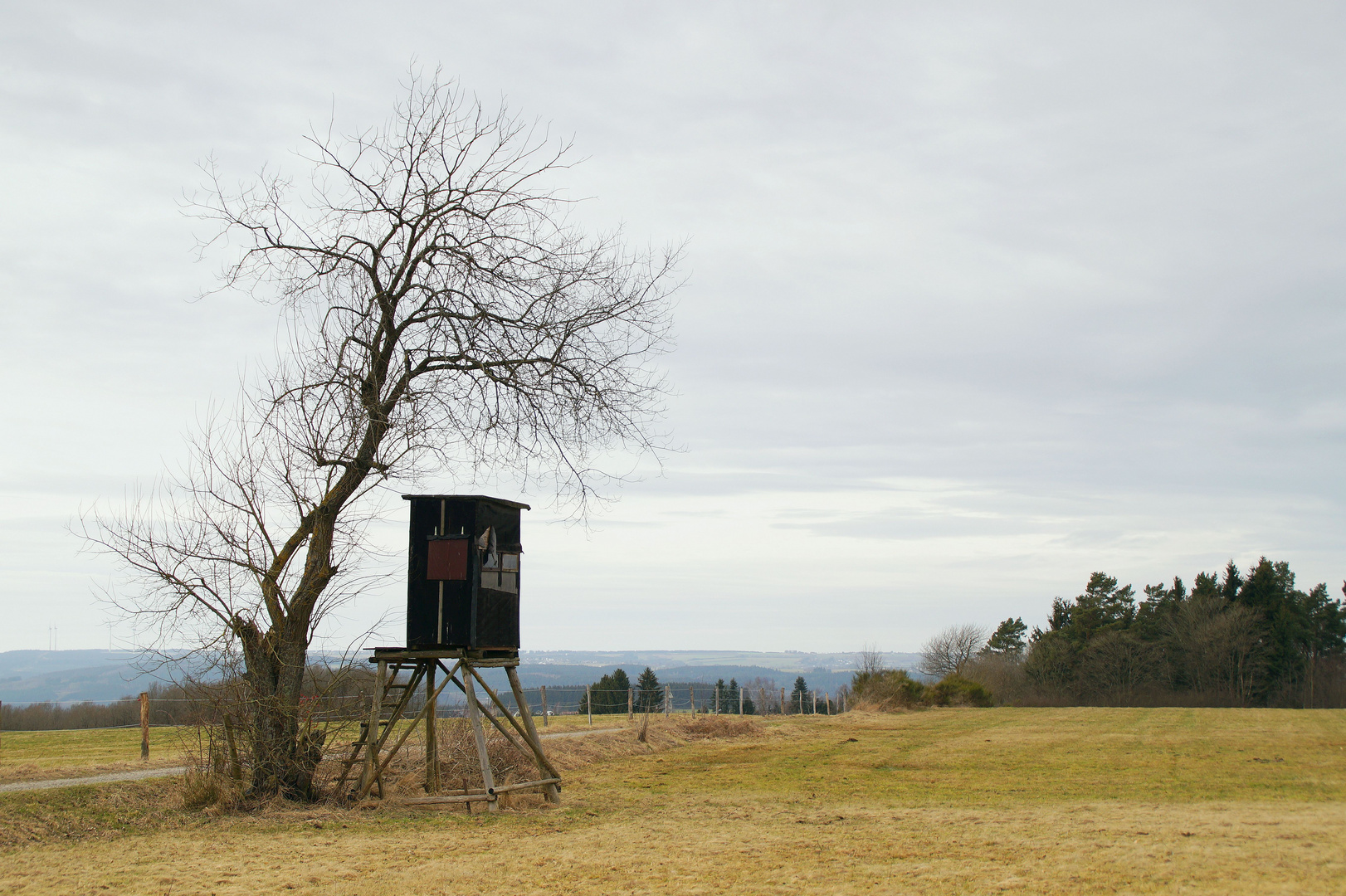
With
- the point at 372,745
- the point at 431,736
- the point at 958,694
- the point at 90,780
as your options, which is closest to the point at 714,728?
the point at 431,736

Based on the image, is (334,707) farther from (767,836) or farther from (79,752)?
(79,752)

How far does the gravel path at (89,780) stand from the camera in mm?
12172

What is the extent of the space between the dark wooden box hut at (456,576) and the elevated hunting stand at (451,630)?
11 millimetres

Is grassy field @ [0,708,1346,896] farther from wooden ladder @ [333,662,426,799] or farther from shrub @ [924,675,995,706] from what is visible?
shrub @ [924,675,995,706]

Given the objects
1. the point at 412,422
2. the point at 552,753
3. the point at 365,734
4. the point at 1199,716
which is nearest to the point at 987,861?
the point at 365,734

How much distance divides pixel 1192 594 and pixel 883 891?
72.2m

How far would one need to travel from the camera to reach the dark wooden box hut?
1235 centimetres

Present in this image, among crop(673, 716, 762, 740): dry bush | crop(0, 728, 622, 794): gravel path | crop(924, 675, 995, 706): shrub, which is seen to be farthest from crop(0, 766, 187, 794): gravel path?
crop(924, 675, 995, 706): shrub

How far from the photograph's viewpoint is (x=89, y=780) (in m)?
13.2

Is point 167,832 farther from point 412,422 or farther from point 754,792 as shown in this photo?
point 754,792

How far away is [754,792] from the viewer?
46.7 feet

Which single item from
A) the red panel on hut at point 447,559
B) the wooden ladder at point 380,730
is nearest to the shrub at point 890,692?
the wooden ladder at point 380,730

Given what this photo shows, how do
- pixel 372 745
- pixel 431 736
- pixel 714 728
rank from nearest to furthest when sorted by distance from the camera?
pixel 372 745 → pixel 431 736 → pixel 714 728

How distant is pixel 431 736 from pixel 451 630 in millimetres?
1670
